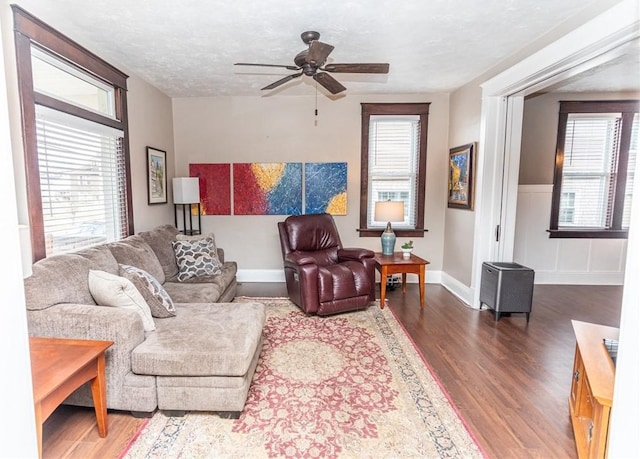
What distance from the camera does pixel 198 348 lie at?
194 centimetres

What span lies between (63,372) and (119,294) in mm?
691

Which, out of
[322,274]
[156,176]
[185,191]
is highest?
[156,176]

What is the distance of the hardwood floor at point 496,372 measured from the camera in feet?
5.85

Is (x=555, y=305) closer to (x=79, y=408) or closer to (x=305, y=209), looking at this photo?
(x=305, y=209)

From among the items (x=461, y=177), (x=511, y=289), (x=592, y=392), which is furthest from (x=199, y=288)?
(x=461, y=177)

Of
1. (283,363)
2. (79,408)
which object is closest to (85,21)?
(79,408)

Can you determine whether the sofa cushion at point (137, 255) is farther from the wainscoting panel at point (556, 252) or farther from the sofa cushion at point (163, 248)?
the wainscoting panel at point (556, 252)

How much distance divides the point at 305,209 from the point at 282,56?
6.84 feet

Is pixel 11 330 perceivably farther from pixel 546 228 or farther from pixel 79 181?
pixel 546 228

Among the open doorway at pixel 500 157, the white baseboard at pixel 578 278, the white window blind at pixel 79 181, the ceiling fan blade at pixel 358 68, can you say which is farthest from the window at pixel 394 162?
the white window blind at pixel 79 181

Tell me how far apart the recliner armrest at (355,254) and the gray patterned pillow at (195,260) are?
4.62ft

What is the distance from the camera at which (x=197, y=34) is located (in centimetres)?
271

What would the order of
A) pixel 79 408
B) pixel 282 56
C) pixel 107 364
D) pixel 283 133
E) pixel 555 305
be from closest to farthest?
pixel 107 364 < pixel 79 408 < pixel 282 56 < pixel 555 305 < pixel 283 133

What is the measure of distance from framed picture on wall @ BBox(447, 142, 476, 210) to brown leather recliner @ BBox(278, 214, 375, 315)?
142 centimetres
